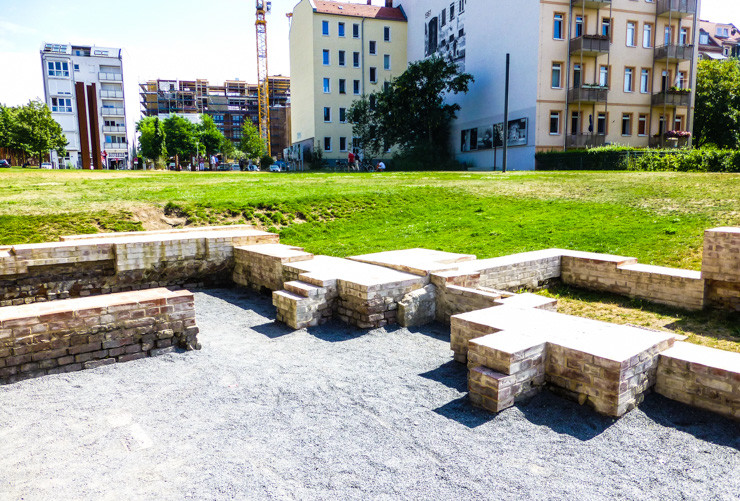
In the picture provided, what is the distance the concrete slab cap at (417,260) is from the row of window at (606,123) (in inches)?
1196

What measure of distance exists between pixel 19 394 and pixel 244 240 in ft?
18.9

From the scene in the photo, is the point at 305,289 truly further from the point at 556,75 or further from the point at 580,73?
the point at 580,73

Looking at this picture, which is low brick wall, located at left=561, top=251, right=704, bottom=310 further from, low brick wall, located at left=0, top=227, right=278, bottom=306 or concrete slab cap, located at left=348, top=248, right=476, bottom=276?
low brick wall, located at left=0, top=227, right=278, bottom=306

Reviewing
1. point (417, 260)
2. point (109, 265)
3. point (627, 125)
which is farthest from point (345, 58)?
point (417, 260)

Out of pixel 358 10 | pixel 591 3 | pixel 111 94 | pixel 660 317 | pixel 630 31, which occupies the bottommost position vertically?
pixel 660 317

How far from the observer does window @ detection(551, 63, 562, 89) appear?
118ft

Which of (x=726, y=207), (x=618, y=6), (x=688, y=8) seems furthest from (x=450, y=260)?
(x=688, y=8)

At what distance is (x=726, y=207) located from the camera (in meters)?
12.9

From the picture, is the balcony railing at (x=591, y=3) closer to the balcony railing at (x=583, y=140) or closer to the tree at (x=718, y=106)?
the balcony railing at (x=583, y=140)

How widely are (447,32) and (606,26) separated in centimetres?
1426

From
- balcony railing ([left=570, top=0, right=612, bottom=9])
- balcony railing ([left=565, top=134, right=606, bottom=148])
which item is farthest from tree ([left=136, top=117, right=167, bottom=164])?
balcony railing ([left=570, top=0, right=612, bottom=9])

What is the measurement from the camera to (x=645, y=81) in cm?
3884

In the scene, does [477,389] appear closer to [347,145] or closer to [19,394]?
[19,394]

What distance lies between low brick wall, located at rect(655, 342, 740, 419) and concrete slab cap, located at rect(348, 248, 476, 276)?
141 inches
